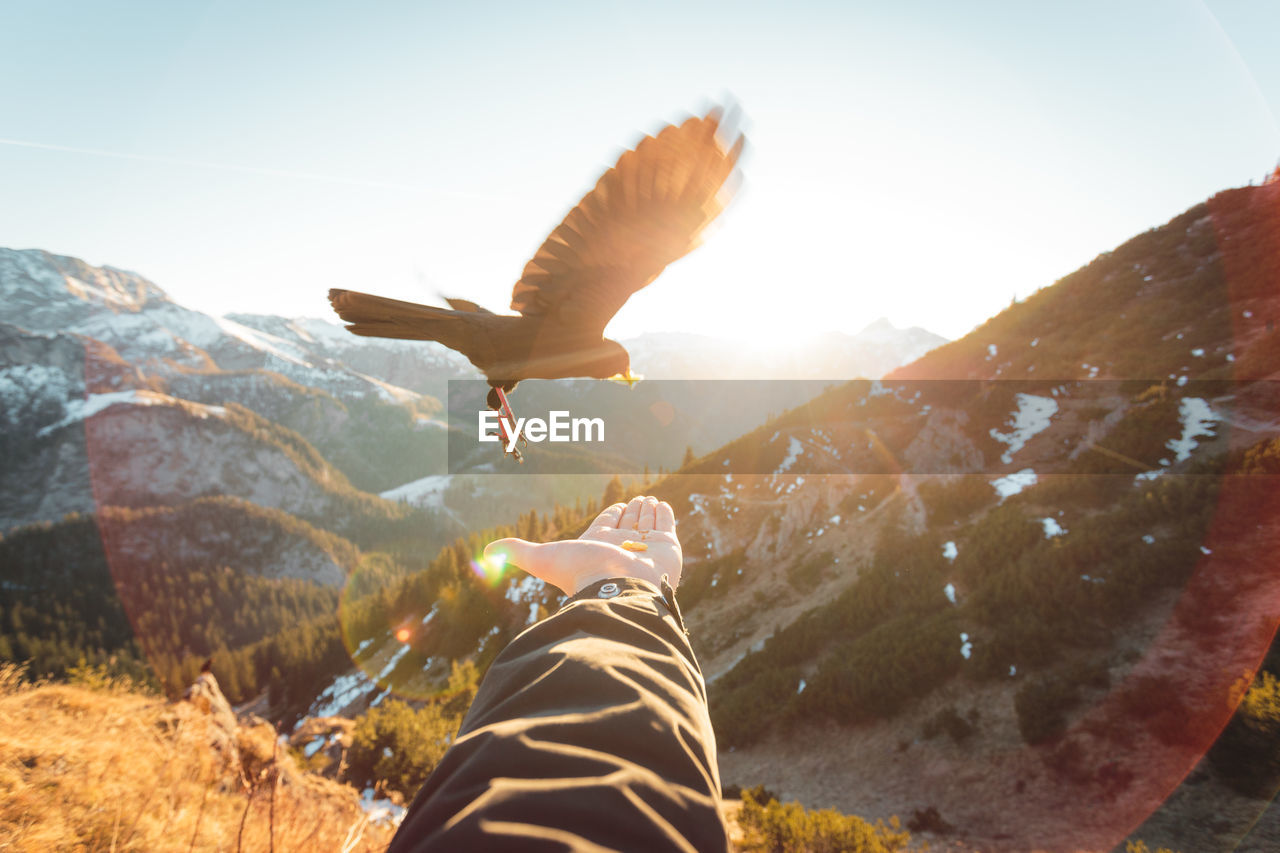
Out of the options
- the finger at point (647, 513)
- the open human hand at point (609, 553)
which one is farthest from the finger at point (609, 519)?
the finger at point (647, 513)

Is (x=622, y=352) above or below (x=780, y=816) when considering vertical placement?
above

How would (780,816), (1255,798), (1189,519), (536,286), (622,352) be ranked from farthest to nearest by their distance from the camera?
(1189,519) < (780,816) < (1255,798) < (622,352) < (536,286)

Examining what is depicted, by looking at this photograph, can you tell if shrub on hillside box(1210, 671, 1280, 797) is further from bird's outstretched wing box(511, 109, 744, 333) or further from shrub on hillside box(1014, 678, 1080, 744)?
bird's outstretched wing box(511, 109, 744, 333)

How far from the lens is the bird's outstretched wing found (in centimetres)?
245

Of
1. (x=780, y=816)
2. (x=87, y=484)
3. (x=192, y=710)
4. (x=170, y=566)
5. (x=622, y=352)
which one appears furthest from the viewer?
(x=87, y=484)

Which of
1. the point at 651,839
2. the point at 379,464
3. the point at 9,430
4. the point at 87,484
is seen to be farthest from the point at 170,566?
the point at 651,839

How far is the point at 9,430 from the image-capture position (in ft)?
413

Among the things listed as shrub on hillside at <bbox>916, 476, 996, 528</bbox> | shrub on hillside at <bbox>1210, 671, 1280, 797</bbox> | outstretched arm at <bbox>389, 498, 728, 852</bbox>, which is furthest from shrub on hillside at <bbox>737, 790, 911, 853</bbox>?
shrub on hillside at <bbox>916, 476, 996, 528</bbox>

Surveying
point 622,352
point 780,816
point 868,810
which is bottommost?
point 868,810

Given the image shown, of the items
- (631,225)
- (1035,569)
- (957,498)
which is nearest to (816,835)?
(631,225)

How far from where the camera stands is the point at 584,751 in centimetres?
100

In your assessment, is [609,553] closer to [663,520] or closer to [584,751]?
[663,520]

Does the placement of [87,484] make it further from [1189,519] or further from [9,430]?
[1189,519]

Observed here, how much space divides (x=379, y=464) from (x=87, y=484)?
3035 inches
